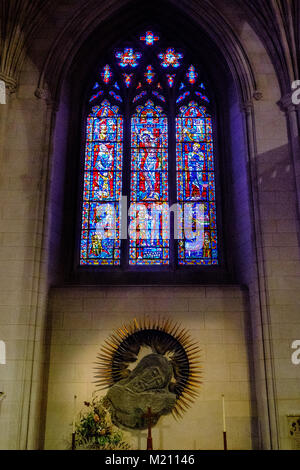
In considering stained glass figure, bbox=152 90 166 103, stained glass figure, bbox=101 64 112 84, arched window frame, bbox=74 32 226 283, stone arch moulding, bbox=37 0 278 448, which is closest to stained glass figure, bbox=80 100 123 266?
arched window frame, bbox=74 32 226 283

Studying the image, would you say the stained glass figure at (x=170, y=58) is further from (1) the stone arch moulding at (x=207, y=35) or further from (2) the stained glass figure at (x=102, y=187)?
(2) the stained glass figure at (x=102, y=187)

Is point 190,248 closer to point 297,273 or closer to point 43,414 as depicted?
point 297,273

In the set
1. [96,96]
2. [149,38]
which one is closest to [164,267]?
[96,96]

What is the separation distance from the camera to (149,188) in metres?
9.52

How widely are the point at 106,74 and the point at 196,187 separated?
10.9ft

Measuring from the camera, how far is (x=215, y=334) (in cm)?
795

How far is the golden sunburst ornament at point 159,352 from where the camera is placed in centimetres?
765

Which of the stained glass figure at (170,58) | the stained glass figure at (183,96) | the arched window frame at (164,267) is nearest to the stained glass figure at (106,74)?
the arched window frame at (164,267)

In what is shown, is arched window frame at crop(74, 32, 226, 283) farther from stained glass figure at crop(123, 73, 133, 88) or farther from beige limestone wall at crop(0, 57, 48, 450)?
beige limestone wall at crop(0, 57, 48, 450)

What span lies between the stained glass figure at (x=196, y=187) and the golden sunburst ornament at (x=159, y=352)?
1.59 metres

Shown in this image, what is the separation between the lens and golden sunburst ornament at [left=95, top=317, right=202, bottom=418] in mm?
7652

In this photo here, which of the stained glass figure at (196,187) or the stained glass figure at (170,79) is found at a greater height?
the stained glass figure at (170,79)

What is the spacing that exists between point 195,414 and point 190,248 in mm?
3051

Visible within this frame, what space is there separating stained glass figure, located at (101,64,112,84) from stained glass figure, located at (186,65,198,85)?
5.66 ft
